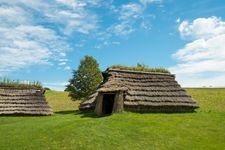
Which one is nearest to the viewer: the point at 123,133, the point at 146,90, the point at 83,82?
the point at 123,133

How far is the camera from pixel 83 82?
5606 centimetres

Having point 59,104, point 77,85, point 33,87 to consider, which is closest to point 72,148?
point 33,87

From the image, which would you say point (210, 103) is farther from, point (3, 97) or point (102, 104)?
point (3, 97)

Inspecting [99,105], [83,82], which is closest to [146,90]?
[99,105]

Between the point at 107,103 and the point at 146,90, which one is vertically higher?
the point at 146,90

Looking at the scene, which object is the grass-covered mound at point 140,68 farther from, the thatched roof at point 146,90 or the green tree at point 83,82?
the green tree at point 83,82

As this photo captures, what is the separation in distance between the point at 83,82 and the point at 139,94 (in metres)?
21.6

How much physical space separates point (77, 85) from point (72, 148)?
32292mm

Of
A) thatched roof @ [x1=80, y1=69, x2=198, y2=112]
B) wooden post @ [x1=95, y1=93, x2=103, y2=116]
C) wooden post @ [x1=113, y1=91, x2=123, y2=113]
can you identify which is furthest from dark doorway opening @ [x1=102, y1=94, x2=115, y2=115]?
wooden post @ [x1=113, y1=91, x2=123, y2=113]

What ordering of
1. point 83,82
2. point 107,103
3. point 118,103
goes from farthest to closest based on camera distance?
point 83,82 → point 107,103 → point 118,103

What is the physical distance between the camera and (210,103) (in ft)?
176

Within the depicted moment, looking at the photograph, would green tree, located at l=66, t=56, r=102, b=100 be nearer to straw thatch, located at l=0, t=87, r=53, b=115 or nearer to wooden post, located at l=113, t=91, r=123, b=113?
straw thatch, located at l=0, t=87, r=53, b=115

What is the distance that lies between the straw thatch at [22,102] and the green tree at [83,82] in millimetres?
14149

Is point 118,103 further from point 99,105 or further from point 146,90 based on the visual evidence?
point 146,90
